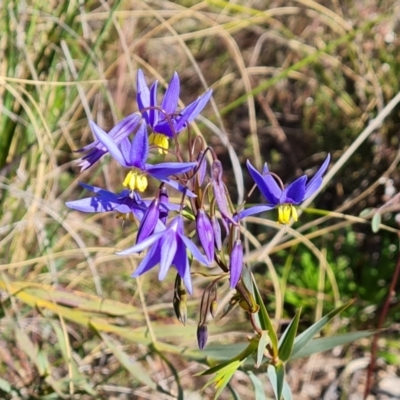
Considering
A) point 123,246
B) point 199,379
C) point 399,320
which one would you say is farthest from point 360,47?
point 199,379

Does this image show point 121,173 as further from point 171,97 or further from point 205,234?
point 205,234

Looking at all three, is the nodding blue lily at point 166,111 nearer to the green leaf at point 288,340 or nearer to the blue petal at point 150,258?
the blue petal at point 150,258

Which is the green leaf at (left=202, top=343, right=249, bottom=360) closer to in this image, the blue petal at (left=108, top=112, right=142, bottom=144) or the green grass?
the green grass

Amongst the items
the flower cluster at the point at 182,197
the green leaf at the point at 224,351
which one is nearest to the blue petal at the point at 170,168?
the flower cluster at the point at 182,197

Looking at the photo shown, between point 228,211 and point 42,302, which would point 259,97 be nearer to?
point 42,302

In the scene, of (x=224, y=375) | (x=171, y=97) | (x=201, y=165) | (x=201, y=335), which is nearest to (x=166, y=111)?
(x=171, y=97)

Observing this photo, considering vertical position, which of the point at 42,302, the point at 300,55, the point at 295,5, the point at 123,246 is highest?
the point at 295,5

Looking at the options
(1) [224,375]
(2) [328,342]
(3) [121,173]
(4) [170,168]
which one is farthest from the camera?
(3) [121,173]
